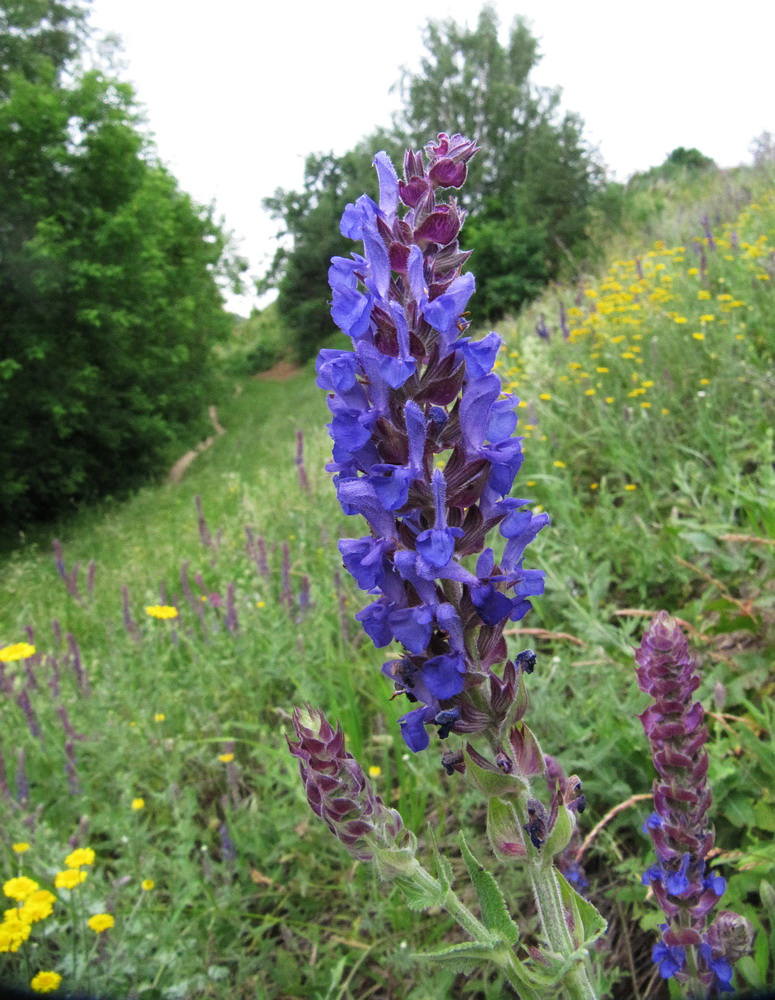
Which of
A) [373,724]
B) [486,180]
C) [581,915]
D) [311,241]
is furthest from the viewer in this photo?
[311,241]

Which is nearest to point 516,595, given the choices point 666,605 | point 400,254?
point 400,254

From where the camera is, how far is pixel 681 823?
1.44 meters

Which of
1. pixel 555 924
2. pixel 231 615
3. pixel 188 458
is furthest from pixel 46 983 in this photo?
pixel 188 458

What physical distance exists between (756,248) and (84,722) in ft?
19.1

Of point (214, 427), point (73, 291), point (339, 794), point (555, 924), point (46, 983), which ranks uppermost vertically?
point (73, 291)

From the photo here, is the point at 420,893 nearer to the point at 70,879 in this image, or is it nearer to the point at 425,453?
the point at 425,453

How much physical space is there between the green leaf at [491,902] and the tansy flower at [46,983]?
157 centimetres

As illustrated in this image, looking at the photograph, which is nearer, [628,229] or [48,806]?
[48,806]

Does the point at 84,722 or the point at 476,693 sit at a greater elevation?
the point at 476,693

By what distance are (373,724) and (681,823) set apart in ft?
5.84

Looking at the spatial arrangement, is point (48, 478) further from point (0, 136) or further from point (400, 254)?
point (400, 254)

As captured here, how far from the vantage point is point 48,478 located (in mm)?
16359

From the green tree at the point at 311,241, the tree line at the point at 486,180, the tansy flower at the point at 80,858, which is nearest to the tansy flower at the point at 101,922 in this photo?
the tansy flower at the point at 80,858

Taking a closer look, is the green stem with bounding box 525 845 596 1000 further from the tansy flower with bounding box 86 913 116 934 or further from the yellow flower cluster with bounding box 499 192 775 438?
the yellow flower cluster with bounding box 499 192 775 438
